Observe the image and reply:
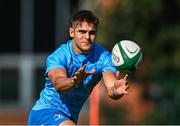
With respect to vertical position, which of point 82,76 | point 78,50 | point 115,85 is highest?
point 78,50

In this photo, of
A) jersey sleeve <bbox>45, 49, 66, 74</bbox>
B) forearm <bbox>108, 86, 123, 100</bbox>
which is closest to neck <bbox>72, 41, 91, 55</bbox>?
jersey sleeve <bbox>45, 49, 66, 74</bbox>

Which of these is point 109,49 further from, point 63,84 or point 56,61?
point 63,84

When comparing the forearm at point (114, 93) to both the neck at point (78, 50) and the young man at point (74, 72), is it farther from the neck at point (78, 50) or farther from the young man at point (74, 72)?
the neck at point (78, 50)

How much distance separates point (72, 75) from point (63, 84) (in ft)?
1.91

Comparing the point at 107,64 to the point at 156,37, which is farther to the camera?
the point at 156,37

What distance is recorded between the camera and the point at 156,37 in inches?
803

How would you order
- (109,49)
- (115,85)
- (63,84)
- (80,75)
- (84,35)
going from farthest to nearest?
(109,49) < (84,35) < (115,85) < (63,84) < (80,75)

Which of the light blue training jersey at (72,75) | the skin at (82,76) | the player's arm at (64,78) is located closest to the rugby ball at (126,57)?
the skin at (82,76)

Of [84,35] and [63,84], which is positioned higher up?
[84,35]

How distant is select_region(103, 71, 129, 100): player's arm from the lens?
778 cm

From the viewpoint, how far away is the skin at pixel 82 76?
769 cm

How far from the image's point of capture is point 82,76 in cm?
759

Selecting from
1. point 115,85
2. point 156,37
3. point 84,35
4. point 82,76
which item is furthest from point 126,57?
point 156,37

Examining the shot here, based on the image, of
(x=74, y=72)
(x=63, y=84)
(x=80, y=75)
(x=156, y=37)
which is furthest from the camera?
(x=156, y=37)
